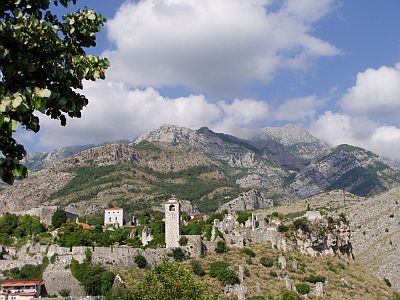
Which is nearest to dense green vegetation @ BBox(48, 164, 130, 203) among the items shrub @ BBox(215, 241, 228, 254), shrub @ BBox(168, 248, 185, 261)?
shrub @ BBox(215, 241, 228, 254)

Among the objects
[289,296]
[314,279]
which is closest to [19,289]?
[289,296]

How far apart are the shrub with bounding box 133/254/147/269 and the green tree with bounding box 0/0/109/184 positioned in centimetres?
5404

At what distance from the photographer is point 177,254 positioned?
6250cm

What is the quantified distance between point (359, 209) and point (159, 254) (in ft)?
174

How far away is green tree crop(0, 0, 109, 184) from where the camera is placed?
6.89 metres

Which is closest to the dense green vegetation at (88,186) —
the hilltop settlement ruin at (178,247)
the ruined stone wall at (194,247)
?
the hilltop settlement ruin at (178,247)

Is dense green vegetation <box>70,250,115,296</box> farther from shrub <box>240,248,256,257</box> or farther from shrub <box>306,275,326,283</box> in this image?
shrub <box>306,275,326,283</box>

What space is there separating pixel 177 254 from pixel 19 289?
18269 mm

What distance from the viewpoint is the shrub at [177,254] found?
62.2 metres

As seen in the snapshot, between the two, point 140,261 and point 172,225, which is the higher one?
point 172,225

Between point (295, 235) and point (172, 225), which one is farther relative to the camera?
point (295, 235)

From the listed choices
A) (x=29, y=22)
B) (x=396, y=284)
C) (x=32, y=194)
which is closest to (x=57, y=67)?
(x=29, y=22)

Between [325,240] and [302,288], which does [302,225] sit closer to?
[325,240]

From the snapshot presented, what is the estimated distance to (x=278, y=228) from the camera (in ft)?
233
